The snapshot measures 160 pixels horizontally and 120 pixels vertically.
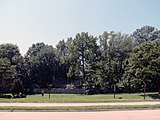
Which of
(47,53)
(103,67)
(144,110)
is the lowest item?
(144,110)

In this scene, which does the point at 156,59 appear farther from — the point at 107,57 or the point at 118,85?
the point at 107,57

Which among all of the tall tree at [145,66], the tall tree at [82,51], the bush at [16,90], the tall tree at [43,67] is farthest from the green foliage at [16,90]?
the tall tree at [43,67]

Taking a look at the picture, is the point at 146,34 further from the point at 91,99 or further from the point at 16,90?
the point at 91,99

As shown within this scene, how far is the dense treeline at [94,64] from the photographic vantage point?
46250 millimetres

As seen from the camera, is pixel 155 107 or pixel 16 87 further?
pixel 16 87

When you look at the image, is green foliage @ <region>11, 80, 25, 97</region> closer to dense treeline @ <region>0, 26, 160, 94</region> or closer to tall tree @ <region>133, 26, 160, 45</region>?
dense treeline @ <region>0, 26, 160, 94</region>

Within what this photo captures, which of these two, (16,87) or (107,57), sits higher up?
(107,57)

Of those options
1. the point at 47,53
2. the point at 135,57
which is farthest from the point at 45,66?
the point at 135,57

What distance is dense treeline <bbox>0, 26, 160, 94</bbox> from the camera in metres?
46.2

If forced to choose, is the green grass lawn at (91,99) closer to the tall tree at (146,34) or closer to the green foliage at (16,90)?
the green foliage at (16,90)

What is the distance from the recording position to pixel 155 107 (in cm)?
2078

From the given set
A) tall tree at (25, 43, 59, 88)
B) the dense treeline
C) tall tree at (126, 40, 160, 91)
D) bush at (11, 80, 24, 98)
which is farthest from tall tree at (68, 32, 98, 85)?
bush at (11, 80, 24, 98)

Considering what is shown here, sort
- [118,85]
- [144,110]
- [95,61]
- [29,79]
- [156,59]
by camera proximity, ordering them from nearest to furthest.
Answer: [144,110], [156,59], [118,85], [95,61], [29,79]

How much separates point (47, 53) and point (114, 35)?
26.4 metres
